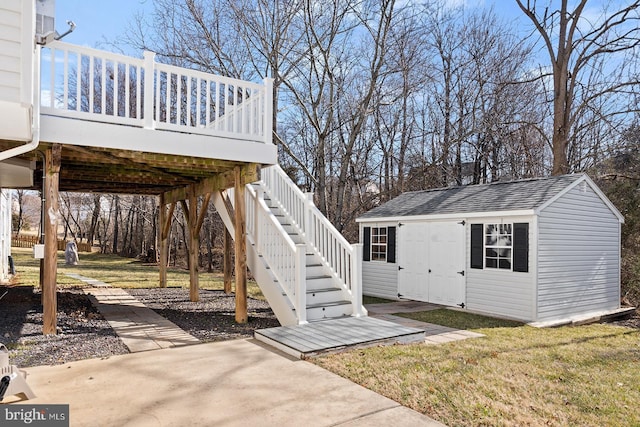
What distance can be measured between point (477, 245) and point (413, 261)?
1646 mm

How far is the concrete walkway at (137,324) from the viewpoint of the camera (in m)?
5.16

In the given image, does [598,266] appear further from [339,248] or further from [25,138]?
[25,138]

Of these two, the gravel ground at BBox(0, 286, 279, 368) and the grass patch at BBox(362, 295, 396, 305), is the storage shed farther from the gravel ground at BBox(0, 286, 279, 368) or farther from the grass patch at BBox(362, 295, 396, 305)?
the gravel ground at BBox(0, 286, 279, 368)

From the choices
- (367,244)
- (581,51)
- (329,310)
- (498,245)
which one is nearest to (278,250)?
(329,310)

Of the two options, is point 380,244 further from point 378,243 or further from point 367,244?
point 367,244

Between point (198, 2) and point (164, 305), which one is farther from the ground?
point (198, 2)

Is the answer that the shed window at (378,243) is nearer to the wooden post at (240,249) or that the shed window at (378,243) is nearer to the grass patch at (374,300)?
the grass patch at (374,300)

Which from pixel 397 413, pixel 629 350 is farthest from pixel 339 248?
pixel 629 350

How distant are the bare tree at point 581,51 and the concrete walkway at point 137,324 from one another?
38.0ft

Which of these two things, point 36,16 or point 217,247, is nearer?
point 36,16

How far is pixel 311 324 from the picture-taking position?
5.66 meters

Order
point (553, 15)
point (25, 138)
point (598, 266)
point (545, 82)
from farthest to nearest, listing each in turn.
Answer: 1. point (545, 82)
2. point (553, 15)
3. point (598, 266)
4. point (25, 138)

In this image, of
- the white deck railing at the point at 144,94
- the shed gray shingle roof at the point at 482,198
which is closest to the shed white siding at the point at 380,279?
the shed gray shingle roof at the point at 482,198

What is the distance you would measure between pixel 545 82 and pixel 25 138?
623 inches
